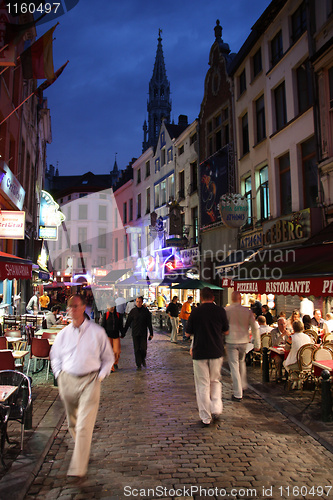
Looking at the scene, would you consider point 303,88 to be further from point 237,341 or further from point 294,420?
point 294,420

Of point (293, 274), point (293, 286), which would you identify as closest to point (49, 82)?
point (293, 274)

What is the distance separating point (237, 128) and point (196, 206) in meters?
6.92

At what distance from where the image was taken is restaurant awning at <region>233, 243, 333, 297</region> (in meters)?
7.07

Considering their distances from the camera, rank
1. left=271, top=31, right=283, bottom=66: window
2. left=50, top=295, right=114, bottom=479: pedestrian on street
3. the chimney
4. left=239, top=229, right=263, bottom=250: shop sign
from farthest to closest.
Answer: the chimney, left=239, top=229, right=263, bottom=250: shop sign, left=271, top=31, right=283, bottom=66: window, left=50, top=295, right=114, bottom=479: pedestrian on street

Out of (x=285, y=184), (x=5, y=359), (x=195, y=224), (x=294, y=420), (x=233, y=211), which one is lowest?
(x=294, y=420)

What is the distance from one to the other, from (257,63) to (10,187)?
40.3 ft

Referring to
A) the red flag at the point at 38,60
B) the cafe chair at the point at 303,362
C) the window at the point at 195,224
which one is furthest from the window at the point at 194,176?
the cafe chair at the point at 303,362

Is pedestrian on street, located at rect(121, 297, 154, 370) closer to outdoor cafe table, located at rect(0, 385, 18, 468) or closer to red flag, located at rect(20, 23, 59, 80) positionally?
outdoor cafe table, located at rect(0, 385, 18, 468)

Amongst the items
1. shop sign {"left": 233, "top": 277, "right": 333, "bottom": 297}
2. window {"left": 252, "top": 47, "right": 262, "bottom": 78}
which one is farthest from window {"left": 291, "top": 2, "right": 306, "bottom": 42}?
shop sign {"left": 233, "top": 277, "right": 333, "bottom": 297}

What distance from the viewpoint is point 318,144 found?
486 inches

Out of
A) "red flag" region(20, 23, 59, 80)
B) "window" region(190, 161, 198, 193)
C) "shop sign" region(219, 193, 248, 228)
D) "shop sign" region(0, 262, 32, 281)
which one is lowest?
"shop sign" region(0, 262, 32, 281)

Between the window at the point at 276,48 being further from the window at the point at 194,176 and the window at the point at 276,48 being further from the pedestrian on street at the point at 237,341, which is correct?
the pedestrian on street at the point at 237,341

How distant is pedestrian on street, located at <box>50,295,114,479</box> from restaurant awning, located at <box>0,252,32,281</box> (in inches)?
153

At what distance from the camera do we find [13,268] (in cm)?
859
